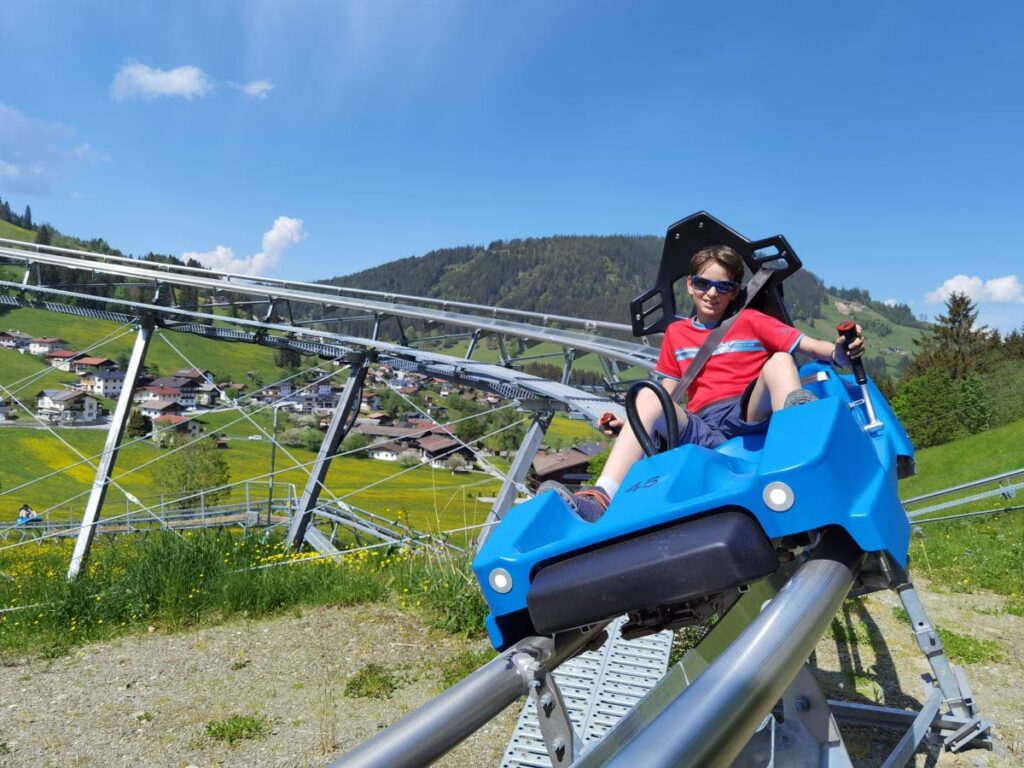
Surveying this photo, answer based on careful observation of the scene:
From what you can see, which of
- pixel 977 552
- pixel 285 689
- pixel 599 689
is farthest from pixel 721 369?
pixel 977 552

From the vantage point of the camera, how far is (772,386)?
2400 millimetres

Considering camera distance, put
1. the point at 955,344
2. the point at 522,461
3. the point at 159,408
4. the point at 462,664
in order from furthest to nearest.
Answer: the point at 159,408 < the point at 955,344 < the point at 522,461 < the point at 462,664

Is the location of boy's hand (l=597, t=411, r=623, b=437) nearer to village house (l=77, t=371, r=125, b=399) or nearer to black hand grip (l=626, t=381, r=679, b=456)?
black hand grip (l=626, t=381, r=679, b=456)

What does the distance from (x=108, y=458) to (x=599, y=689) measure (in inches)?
257

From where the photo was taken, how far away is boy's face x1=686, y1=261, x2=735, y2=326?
295 cm

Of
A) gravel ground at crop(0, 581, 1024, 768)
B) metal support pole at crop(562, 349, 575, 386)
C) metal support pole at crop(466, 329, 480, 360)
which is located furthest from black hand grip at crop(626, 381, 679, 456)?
metal support pole at crop(466, 329, 480, 360)

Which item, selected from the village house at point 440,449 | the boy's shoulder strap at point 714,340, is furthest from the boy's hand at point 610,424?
the village house at point 440,449

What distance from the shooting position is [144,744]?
3.47 metres

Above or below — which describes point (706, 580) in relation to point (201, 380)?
below

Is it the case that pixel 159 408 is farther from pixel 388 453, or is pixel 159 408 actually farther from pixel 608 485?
pixel 608 485

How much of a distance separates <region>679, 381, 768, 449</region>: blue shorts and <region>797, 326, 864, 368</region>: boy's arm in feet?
0.92

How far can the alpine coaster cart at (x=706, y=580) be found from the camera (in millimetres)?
1048

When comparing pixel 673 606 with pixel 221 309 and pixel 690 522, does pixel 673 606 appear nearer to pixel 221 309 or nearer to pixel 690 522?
pixel 690 522

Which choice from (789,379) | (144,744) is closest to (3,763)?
(144,744)
